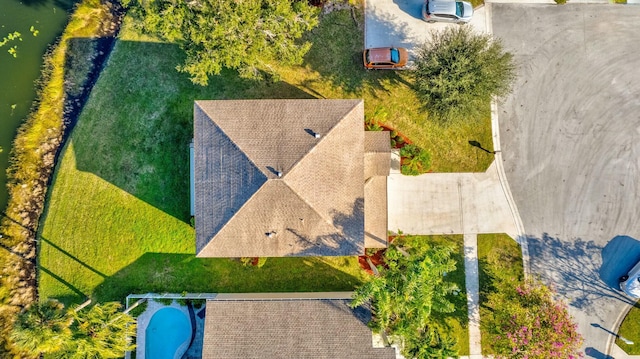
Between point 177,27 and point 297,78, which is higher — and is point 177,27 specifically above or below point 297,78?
above

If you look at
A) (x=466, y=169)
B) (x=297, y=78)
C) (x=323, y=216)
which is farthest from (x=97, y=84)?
(x=466, y=169)

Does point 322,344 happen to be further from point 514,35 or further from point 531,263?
point 514,35

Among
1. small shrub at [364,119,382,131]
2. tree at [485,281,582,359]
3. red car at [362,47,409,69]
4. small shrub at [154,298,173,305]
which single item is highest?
red car at [362,47,409,69]

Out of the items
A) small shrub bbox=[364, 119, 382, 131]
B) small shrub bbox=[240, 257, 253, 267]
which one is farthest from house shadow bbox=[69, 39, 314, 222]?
small shrub bbox=[240, 257, 253, 267]

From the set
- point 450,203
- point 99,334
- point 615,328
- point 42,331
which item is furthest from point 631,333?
point 42,331

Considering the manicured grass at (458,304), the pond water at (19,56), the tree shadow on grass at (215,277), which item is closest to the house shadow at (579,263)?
the manicured grass at (458,304)

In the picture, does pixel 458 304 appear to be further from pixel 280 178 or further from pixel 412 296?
pixel 280 178

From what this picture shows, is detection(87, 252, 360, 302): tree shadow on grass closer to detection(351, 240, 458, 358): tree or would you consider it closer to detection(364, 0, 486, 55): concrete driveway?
detection(351, 240, 458, 358): tree
